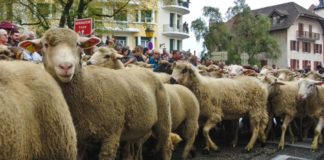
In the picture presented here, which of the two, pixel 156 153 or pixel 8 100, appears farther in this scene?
pixel 156 153

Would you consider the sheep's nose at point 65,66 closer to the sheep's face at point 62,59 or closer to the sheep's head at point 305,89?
the sheep's face at point 62,59

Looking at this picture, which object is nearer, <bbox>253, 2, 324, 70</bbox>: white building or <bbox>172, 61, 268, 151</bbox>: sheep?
<bbox>172, 61, 268, 151</bbox>: sheep

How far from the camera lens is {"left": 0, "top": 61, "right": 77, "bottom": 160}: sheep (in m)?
2.94

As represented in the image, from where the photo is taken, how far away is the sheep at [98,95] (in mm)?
4629

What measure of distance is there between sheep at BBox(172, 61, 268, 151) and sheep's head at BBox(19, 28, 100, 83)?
4.70 meters

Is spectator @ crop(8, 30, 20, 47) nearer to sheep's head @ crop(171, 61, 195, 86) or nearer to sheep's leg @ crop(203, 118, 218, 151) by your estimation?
sheep's head @ crop(171, 61, 195, 86)

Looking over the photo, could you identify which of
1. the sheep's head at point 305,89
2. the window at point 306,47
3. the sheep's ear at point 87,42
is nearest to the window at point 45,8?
the sheep's head at point 305,89

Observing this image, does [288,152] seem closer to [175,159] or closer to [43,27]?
[175,159]

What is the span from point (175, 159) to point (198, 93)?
183 centimetres

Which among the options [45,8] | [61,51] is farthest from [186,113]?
[45,8]

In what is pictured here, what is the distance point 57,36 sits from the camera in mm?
4684

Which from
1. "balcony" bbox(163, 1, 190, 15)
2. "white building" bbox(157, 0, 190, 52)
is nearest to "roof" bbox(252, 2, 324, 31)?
"balcony" bbox(163, 1, 190, 15)

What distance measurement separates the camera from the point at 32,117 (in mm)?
3176

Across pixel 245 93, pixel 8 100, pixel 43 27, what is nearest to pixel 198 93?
pixel 245 93
